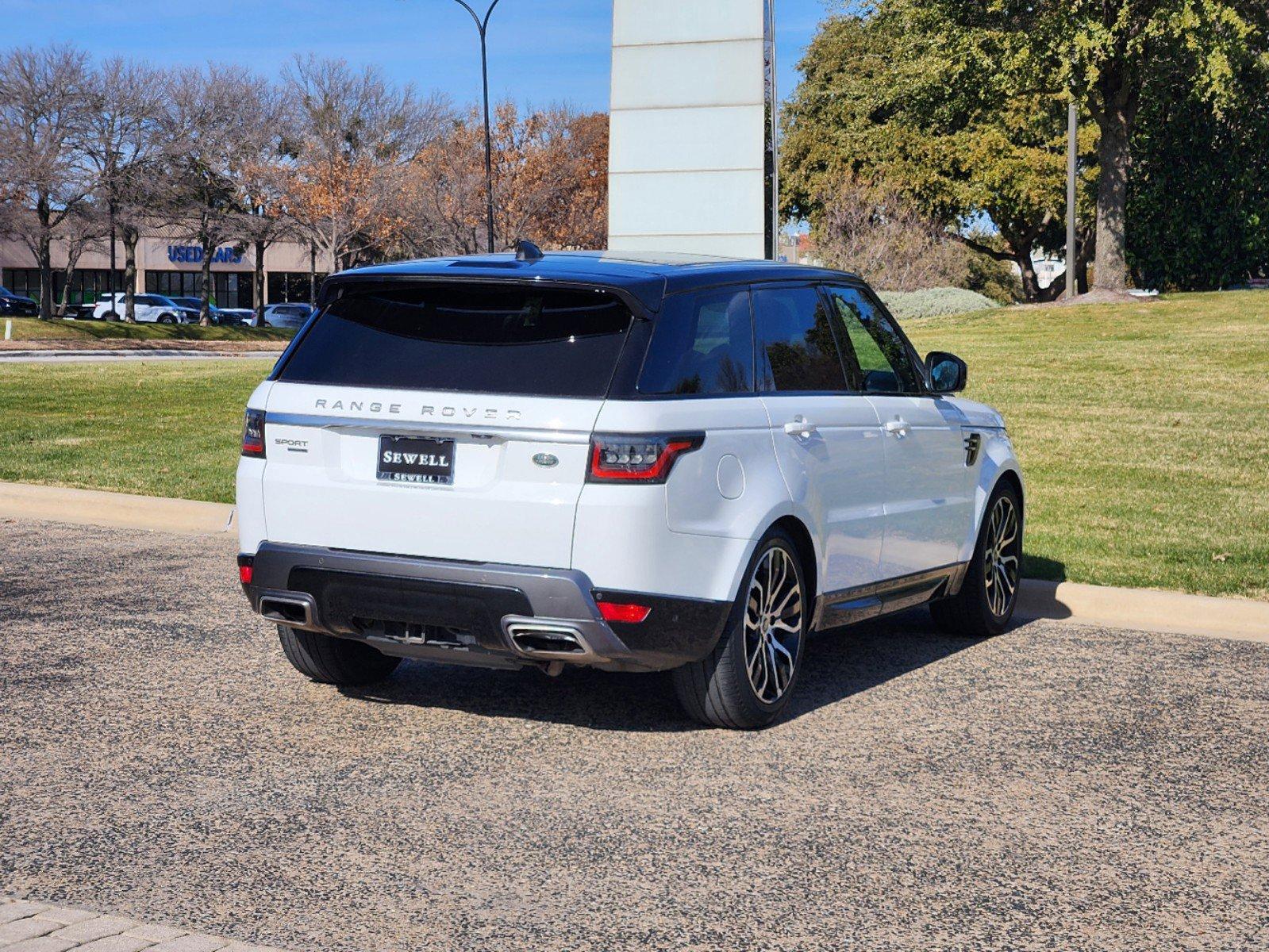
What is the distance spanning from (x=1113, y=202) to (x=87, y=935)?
111 feet

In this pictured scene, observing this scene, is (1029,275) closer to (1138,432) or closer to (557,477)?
(1138,432)

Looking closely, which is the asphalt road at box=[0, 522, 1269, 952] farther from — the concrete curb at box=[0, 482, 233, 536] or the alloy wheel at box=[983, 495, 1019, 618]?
the concrete curb at box=[0, 482, 233, 536]

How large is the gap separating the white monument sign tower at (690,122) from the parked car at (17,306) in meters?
55.5

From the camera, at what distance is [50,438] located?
1614cm

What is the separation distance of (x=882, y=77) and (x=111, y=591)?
4827cm

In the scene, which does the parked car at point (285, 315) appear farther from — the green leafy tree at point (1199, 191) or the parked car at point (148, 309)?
the green leafy tree at point (1199, 191)

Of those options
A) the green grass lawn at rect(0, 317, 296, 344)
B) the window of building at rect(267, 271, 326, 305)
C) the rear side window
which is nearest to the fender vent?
the rear side window

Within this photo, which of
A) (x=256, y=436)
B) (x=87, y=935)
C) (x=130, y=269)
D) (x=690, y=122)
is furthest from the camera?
(x=130, y=269)

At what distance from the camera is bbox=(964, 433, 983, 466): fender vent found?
7.80 meters

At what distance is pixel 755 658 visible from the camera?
241 inches

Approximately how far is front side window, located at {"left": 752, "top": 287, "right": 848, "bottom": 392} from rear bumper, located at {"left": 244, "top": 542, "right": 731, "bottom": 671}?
1.15 meters

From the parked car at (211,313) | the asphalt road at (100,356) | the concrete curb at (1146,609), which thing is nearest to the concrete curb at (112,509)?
the concrete curb at (1146,609)

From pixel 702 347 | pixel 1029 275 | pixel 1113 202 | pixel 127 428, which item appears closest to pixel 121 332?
pixel 1029 275

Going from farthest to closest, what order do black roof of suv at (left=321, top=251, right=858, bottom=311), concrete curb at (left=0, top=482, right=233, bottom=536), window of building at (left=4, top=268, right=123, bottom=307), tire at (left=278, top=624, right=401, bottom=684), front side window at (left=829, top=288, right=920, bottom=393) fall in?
window of building at (left=4, top=268, right=123, bottom=307) → concrete curb at (left=0, top=482, right=233, bottom=536) → front side window at (left=829, top=288, right=920, bottom=393) → tire at (left=278, top=624, right=401, bottom=684) → black roof of suv at (left=321, top=251, right=858, bottom=311)
